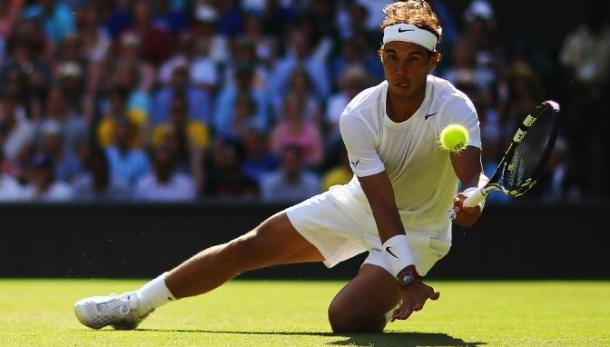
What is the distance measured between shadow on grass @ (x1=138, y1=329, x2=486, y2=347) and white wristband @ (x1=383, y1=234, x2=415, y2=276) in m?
0.33

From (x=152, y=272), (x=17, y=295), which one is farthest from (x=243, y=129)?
(x=17, y=295)

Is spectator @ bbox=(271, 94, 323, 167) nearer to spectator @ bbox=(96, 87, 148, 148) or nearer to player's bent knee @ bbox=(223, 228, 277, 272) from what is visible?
spectator @ bbox=(96, 87, 148, 148)

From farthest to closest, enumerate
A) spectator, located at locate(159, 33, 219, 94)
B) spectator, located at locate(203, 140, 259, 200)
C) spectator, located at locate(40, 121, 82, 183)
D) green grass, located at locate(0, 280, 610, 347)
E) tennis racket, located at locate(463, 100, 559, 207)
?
spectator, located at locate(159, 33, 219, 94) < spectator, located at locate(40, 121, 82, 183) < spectator, located at locate(203, 140, 259, 200) < green grass, located at locate(0, 280, 610, 347) < tennis racket, located at locate(463, 100, 559, 207)

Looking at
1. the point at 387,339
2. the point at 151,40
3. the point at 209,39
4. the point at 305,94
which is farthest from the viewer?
the point at 151,40

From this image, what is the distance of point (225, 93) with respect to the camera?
12.7 metres

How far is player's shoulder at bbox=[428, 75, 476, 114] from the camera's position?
6.00 metres

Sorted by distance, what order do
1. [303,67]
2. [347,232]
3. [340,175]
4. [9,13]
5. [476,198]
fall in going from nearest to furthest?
1. [476,198]
2. [347,232]
3. [340,175]
4. [303,67]
5. [9,13]

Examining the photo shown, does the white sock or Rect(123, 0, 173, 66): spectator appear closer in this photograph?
the white sock

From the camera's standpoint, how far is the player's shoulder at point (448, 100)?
19.7 ft

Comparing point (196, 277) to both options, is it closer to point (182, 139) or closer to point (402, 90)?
point (402, 90)

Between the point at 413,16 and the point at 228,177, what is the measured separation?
598 cm

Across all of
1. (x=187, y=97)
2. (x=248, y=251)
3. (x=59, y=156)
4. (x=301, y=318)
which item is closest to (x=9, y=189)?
(x=59, y=156)

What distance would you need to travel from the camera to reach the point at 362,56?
12539 mm

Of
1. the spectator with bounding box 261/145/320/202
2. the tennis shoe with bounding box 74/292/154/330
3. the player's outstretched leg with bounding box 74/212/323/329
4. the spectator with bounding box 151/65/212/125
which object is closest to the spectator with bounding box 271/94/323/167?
the spectator with bounding box 261/145/320/202
